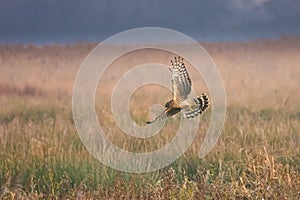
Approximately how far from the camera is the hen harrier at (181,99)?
162 inches

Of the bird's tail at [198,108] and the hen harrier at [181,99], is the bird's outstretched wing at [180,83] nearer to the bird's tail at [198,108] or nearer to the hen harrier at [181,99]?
the hen harrier at [181,99]

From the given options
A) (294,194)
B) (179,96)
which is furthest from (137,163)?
(179,96)

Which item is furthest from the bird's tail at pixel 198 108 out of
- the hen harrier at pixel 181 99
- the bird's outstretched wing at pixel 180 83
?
the bird's outstretched wing at pixel 180 83

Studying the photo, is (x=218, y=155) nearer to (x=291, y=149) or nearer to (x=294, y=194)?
(x=291, y=149)

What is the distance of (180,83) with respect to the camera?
4164mm

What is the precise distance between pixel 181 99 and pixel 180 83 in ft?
0.35

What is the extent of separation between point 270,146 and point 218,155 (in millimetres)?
772

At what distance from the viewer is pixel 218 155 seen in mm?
7180

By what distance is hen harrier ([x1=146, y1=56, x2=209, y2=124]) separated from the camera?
411 cm

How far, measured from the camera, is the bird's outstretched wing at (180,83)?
4105 millimetres

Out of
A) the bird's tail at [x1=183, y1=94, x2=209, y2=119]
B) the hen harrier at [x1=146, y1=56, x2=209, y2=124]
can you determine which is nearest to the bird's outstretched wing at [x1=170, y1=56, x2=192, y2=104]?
the hen harrier at [x1=146, y1=56, x2=209, y2=124]

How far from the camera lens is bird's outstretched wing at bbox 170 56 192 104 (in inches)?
162

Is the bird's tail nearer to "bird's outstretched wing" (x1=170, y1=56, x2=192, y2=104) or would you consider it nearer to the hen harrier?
the hen harrier

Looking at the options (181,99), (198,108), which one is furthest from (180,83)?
(198,108)
